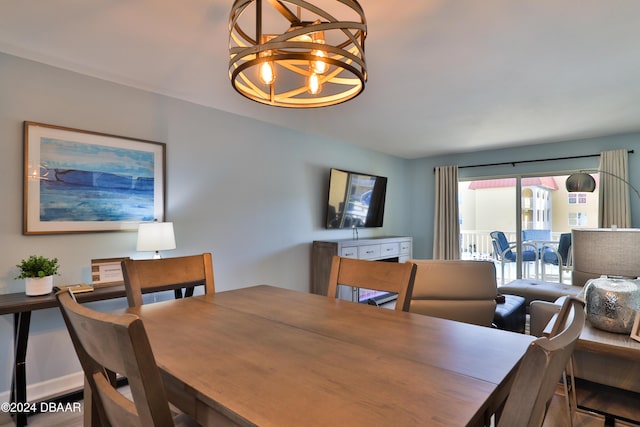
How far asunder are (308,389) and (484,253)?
618 centimetres

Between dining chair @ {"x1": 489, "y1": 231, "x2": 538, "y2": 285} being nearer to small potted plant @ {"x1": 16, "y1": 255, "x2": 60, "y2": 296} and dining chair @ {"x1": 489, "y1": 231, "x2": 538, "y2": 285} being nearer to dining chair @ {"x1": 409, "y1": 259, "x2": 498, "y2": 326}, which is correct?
dining chair @ {"x1": 409, "y1": 259, "x2": 498, "y2": 326}

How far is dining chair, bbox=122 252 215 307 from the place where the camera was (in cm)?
155

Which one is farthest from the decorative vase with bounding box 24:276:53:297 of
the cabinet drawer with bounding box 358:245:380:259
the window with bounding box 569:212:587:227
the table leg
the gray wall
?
the window with bounding box 569:212:587:227

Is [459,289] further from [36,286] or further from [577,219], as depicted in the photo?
[577,219]

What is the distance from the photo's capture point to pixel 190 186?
3189mm

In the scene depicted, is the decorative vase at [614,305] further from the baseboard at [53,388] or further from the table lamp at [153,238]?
the baseboard at [53,388]

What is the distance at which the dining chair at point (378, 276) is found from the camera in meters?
1.47

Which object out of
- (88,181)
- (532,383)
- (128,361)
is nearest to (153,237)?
(88,181)

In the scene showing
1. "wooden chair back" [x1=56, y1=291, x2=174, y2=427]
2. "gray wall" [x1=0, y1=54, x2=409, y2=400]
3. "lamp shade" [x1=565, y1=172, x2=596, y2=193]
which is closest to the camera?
"wooden chair back" [x1=56, y1=291, x2=174, y2=427]

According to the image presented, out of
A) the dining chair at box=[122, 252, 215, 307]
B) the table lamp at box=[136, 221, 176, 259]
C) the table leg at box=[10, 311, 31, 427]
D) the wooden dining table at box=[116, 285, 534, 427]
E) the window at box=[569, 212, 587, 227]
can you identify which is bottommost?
the table leg at box=[10, 311, 31, 427]

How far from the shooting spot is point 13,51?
7.39 ft

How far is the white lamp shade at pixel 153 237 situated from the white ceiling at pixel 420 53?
1.19 meters

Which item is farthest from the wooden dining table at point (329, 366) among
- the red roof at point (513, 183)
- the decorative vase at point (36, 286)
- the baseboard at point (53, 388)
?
the red roof at point (513, 183)

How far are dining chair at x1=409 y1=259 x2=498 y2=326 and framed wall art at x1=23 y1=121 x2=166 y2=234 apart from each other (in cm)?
231
